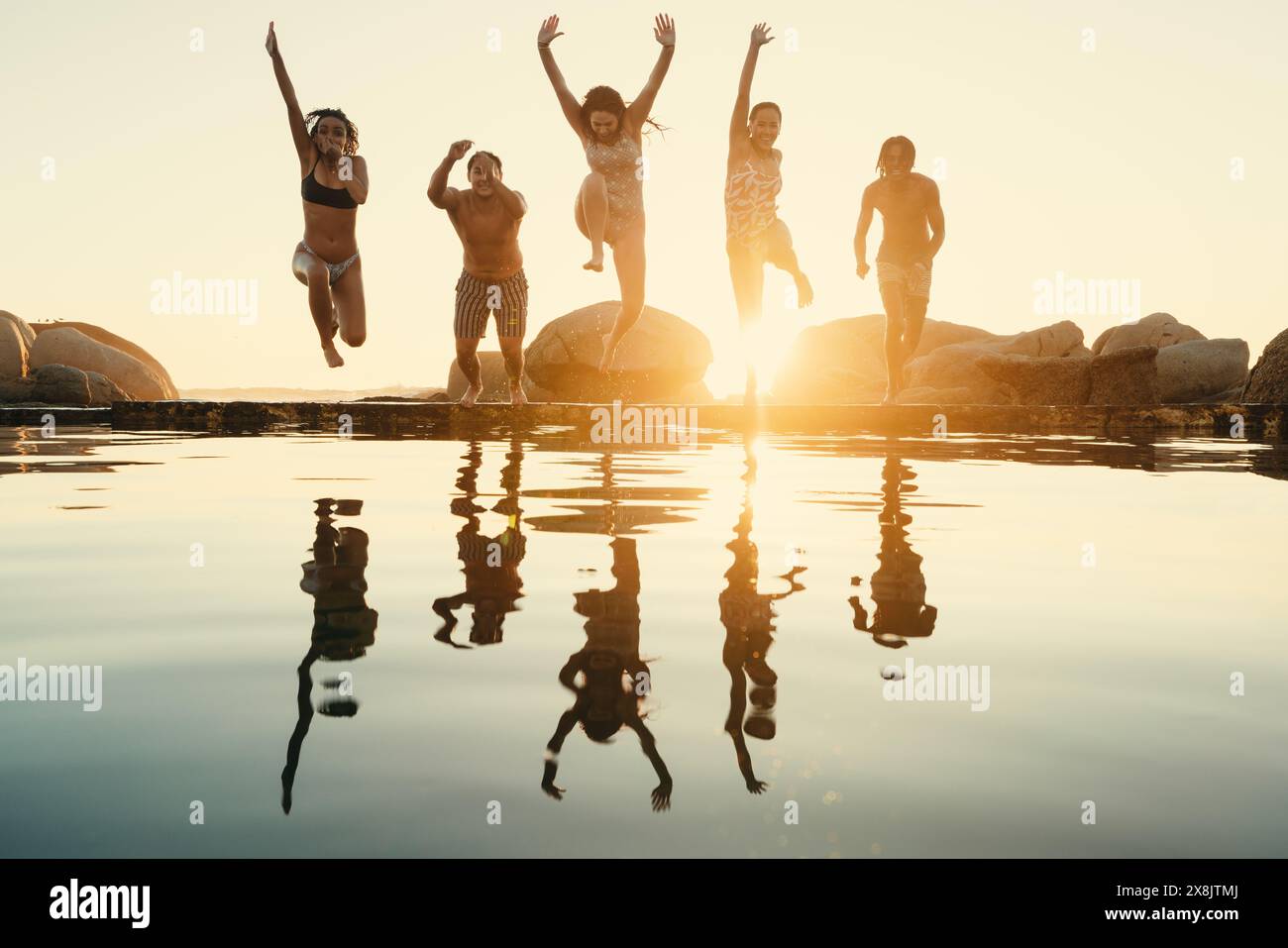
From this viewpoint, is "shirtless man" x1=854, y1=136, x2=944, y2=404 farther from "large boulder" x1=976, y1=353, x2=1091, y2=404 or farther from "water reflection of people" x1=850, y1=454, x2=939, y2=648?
"large boulder" x1=976, y1=353, x2=1091, y2=404

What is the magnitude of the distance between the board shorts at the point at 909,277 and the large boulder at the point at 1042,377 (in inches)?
398

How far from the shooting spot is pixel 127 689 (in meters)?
2.05

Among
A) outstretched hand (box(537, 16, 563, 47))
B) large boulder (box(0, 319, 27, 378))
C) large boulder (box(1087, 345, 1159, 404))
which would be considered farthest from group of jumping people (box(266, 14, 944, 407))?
large boulder (box(0, 319, 27, 378))

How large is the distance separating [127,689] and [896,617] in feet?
5.20

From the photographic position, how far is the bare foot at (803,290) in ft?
33.7

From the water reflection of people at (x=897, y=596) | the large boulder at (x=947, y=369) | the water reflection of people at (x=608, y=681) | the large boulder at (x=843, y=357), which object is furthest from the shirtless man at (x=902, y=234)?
the large boulder at (x=843, y=357)

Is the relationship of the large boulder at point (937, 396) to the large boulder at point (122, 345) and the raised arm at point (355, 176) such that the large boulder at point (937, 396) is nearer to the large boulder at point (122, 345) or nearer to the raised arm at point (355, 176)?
the raised arm at point (355, 176)

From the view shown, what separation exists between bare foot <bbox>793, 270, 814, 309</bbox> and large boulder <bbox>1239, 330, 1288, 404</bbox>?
19.7 feet

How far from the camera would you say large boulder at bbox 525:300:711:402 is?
36.0 metres

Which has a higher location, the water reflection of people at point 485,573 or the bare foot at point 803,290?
the bare foot at point 803,290

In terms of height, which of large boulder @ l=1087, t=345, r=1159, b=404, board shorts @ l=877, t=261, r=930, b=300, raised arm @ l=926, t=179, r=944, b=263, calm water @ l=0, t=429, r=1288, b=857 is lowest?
calm water @ l=0, t=429, r=1288, b=857

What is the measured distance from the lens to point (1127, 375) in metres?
18.5
